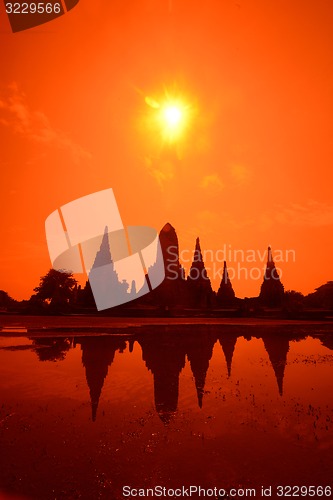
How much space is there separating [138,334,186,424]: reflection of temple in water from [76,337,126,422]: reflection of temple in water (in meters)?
1.81

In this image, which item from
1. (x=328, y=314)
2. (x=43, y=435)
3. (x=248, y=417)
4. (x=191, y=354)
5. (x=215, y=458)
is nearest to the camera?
(x=215, y=458)

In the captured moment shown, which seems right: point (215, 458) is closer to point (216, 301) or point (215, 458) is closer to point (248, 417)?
point (248, 417)

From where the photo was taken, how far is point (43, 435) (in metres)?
7.44

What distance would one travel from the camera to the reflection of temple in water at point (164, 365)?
9.84 meters

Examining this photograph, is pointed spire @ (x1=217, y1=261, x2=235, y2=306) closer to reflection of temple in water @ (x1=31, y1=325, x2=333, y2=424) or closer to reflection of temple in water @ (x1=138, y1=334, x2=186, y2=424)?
reflection of temple in water @ (x1=31, y1=325, x2=333, y2=424)

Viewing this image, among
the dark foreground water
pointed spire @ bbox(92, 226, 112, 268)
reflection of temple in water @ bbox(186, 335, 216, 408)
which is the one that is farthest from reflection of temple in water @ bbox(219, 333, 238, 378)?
pointed spire @ bbox(92, 226, 112, 268)

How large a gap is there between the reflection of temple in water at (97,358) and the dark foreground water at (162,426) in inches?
3.5

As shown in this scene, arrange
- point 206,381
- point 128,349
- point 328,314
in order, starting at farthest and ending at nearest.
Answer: point 328,314 → point 128,349 → point 206,381

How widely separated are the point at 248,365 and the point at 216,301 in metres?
50.2

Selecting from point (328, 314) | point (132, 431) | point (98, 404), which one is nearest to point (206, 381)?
point (98, 404)

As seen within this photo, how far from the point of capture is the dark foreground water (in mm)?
5707

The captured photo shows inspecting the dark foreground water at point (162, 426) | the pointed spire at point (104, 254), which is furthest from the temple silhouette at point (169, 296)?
the dark foreground water at point (162, 426)

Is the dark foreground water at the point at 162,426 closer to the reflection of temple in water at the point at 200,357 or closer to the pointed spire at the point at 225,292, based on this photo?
the reflection of temple in water at the point at 200,357

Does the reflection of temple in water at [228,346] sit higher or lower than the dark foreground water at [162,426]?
higher
